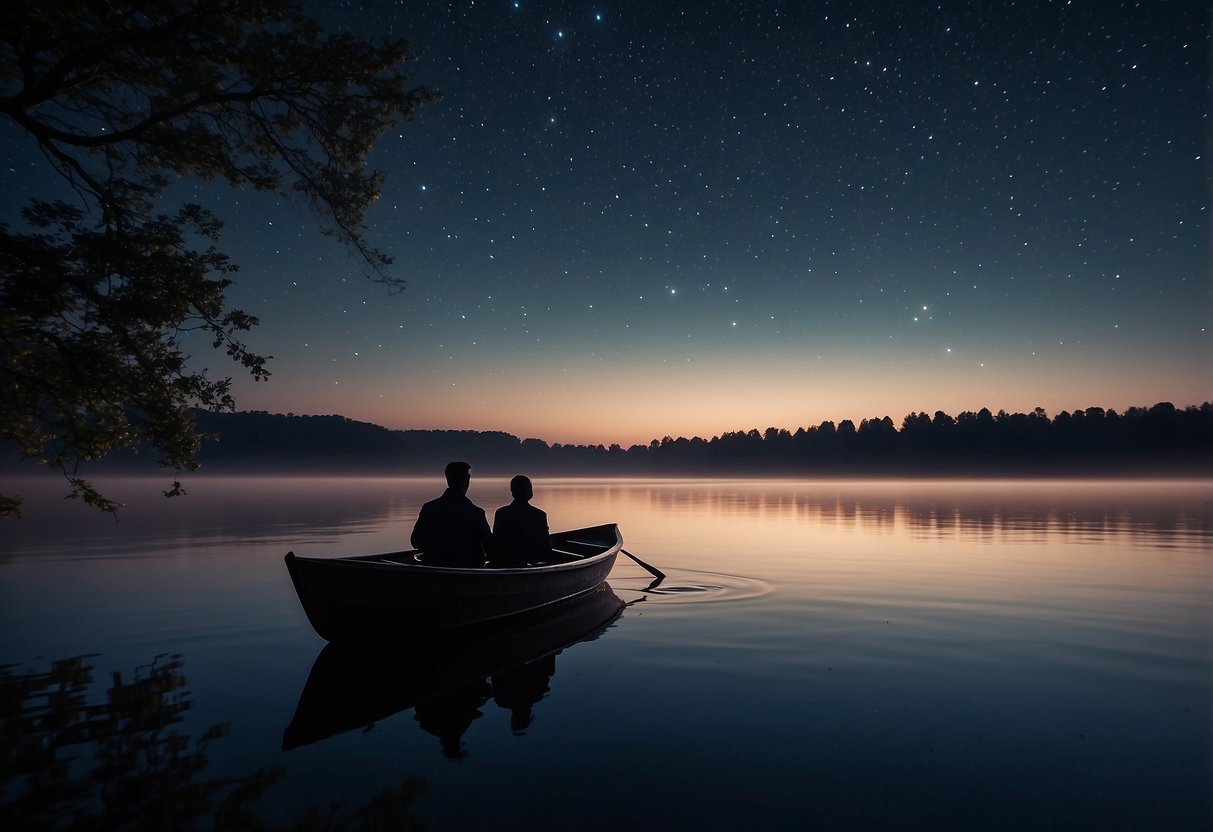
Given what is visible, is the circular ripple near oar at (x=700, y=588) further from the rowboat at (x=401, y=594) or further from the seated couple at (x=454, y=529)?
the seated couple at (x=454, y=529)

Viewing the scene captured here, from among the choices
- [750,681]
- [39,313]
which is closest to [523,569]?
[750,681]

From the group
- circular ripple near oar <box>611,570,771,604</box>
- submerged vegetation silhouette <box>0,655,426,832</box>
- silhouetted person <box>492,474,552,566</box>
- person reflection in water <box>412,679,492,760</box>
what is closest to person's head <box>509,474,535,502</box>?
silhouetted person <box>492,474,552,566</box>

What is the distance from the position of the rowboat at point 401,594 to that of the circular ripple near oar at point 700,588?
150 inches

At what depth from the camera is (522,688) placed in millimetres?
7637

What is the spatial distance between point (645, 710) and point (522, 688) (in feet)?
5.43

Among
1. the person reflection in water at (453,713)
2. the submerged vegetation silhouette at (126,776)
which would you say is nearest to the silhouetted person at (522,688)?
the person reflection in water at (453,713)

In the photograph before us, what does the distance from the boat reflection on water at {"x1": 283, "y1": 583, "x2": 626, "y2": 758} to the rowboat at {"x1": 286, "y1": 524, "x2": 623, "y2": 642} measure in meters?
0.34

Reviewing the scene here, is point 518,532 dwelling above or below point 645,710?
above

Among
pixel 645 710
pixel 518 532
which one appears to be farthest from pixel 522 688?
pixel 518 532

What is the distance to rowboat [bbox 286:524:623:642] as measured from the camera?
7965 millimetres

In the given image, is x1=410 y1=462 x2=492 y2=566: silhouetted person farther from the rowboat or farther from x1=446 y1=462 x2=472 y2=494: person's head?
the rowboat

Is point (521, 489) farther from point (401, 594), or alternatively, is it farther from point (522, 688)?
point (522, 688)

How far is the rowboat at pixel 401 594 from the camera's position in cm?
796

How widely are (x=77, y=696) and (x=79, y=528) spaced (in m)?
28.2
